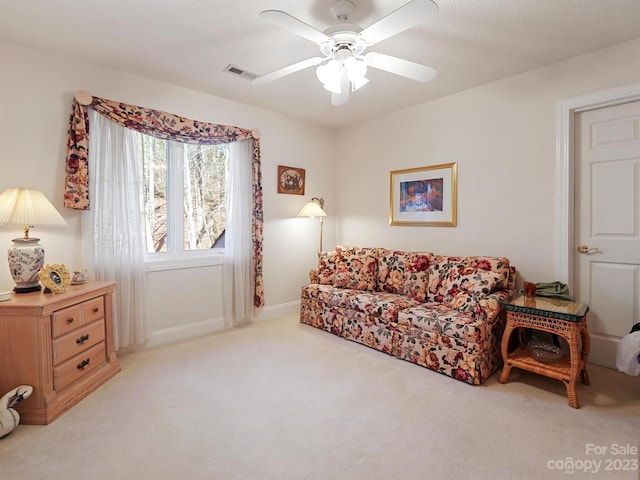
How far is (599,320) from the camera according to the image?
2684 mm

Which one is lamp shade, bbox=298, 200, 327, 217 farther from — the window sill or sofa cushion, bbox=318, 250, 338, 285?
the window sill

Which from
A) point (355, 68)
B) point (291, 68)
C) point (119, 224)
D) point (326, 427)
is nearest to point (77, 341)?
point (119, 224)

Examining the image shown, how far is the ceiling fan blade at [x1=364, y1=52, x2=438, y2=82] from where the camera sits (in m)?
1.99

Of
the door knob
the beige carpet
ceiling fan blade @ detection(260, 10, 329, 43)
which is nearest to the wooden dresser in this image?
the beige carpet

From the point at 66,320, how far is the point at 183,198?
1569 millimetres

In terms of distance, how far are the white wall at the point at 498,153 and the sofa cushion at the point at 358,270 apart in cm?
47

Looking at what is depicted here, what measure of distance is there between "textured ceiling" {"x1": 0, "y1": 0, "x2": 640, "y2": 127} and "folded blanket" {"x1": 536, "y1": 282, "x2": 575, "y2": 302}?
1.83 meters

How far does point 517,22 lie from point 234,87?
7.83 ft

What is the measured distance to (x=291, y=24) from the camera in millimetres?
1691

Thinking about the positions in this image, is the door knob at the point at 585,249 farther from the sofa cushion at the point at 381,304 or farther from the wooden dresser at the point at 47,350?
the wooden dresser at the point at 47,350

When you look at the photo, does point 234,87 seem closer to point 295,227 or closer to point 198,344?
point 295,227

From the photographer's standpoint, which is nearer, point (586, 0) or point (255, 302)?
point (586, 0)

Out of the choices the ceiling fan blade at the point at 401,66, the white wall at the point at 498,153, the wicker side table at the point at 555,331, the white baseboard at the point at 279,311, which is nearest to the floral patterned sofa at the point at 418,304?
the wicker side table at the point at 555,331

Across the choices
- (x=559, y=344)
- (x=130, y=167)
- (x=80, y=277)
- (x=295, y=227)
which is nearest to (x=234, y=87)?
(x=130, y=167)
